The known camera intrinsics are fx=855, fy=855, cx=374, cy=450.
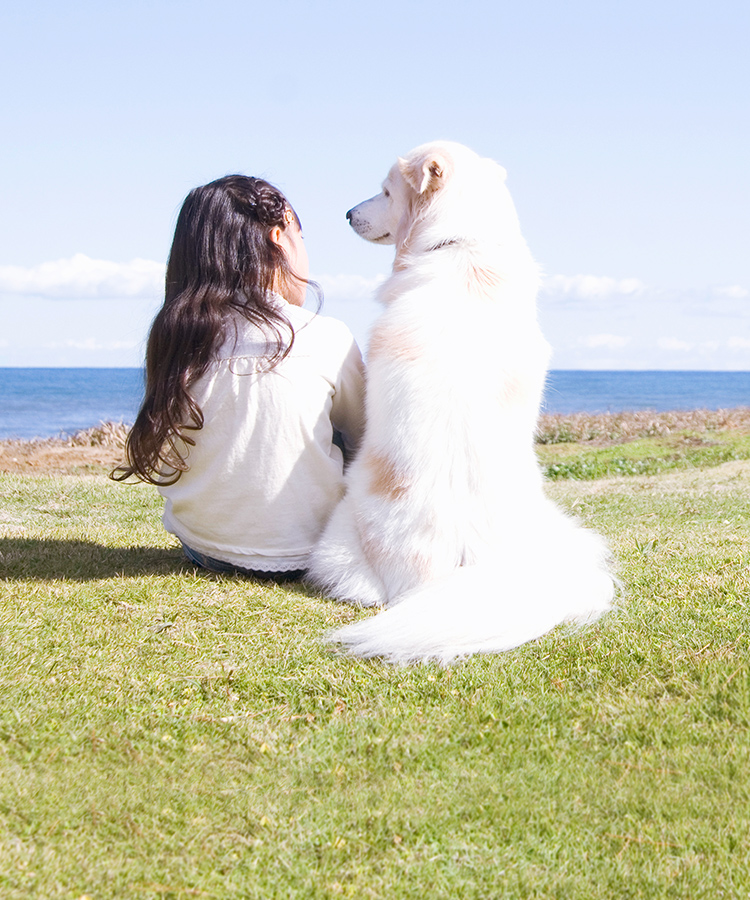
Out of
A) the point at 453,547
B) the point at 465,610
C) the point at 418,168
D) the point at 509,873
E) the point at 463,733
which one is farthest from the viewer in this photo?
the point at 418,168

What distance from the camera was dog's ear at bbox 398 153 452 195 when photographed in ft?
11.8

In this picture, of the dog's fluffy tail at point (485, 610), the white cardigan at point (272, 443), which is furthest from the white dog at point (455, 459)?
the white cardigan at point (272, 443)

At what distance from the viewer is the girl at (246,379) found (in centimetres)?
373

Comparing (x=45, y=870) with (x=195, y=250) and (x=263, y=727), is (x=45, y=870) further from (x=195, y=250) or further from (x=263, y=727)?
(x=195, y=250)

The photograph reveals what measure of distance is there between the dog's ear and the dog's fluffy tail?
1526 millimetres

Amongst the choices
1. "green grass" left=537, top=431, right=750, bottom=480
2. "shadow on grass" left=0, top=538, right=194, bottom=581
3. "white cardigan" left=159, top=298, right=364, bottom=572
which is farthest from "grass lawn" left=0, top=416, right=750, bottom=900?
"green grass" left=537, top=431, right=750, bottom=480

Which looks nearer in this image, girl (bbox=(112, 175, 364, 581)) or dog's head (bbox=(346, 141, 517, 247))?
dog's head (bbox=(346, 141, 517, 247))

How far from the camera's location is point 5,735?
9.14 feet

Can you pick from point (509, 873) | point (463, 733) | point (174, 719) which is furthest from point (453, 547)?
point (509, 873)

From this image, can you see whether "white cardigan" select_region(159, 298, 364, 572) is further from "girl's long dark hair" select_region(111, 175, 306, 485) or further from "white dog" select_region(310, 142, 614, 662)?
"white dog" select_region(310, 142, 614, 662)

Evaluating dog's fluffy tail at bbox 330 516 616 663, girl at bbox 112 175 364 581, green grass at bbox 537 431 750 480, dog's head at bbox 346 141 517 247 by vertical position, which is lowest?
green grass at bbox 537 431 750 480

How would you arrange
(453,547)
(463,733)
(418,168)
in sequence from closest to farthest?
1. (463,733)
2. (453,547)
3. (418,168)

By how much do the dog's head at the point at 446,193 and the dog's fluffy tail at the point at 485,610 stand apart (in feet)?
4.36

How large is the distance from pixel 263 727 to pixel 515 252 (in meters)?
2.14
